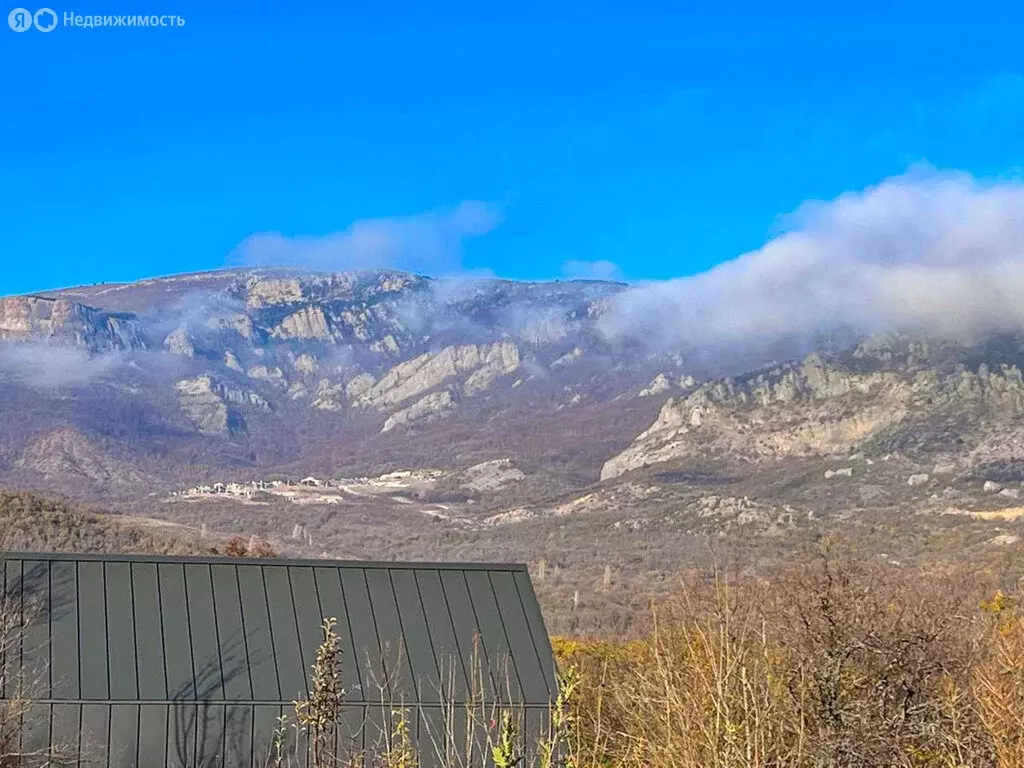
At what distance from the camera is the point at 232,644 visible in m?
16.4

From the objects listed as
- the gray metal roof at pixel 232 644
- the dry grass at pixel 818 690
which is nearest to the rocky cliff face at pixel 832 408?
the dry grass at pixel 818 690

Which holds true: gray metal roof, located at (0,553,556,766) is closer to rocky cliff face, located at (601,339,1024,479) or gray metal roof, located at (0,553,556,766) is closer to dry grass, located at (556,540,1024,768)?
dry grass, located at (556,540,1024,768)

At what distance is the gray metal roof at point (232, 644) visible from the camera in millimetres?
15422

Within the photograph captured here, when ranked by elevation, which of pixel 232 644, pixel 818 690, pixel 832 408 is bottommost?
pixel 818 690

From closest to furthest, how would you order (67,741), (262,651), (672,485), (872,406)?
1. (67,741)
2. (262,651)
3. (672,485)
4. (872,406)

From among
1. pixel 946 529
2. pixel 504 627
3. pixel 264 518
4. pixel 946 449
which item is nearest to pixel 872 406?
pixel 946 449

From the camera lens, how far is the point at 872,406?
17412 cm

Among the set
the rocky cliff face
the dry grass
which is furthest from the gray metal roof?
the rocky cliff face

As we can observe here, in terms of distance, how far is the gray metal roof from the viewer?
Answer: 50.6 ft

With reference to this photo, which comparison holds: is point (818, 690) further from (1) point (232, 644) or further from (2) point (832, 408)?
(2) point (832, 408)

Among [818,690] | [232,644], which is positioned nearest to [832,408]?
[232,644]

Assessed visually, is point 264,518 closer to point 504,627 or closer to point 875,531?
point 875,531

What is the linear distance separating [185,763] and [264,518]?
7071 inches

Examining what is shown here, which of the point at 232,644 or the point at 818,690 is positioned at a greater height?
the point at 232,644
